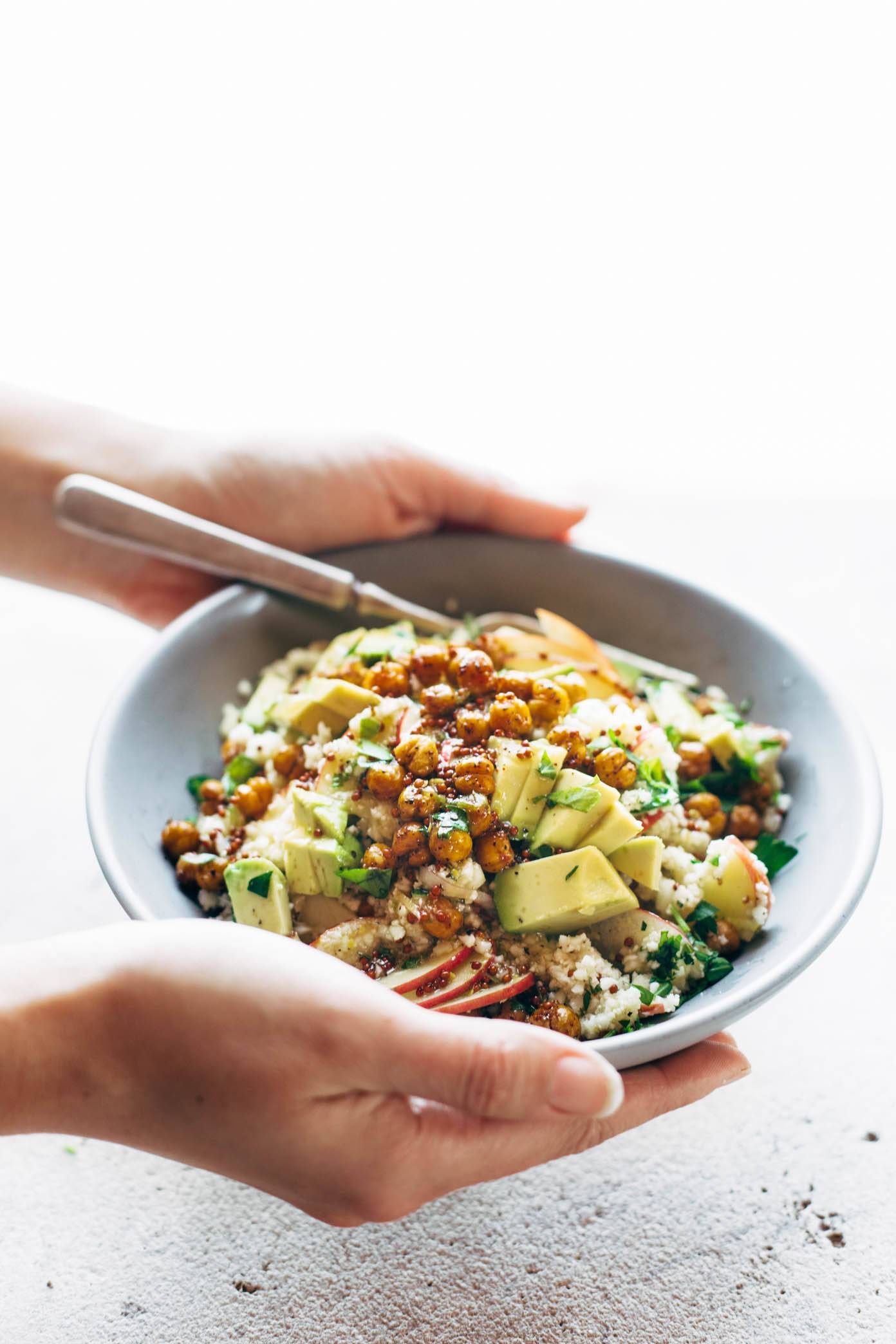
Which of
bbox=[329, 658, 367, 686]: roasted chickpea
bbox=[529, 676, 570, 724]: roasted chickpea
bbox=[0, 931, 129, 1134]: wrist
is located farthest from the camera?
bbox=[329, 658, 367, 686]: roasted chickpea

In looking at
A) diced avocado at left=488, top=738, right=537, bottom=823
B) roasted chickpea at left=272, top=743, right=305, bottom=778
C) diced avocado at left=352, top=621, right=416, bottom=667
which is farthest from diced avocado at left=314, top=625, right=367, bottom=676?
diced avocado at left=488, top=738, right=537, bottom=823

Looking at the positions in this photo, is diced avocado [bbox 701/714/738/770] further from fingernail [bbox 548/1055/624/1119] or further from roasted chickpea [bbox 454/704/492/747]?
fingernail [bbox 548/1055/624/1119]

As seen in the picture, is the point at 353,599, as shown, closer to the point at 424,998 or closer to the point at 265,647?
the point at 265,647

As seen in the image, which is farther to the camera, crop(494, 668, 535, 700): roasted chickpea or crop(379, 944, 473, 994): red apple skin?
crop(494, 668, 535, 700): roasted chickpea

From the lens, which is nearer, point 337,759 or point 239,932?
point 239,932

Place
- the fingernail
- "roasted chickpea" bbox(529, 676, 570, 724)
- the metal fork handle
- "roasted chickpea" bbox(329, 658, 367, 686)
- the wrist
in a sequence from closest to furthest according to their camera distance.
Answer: the fingernail, the wrist, "roasted chickpea" bbox(529, 676, 570, 724), "roasted chickpea" bbox(329, 658, 367, 686), the metal fork handle

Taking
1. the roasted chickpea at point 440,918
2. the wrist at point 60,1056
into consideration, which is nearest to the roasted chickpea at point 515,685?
the roasted chickpea at point 440,918

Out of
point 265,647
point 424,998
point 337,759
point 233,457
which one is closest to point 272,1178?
point 424,998
